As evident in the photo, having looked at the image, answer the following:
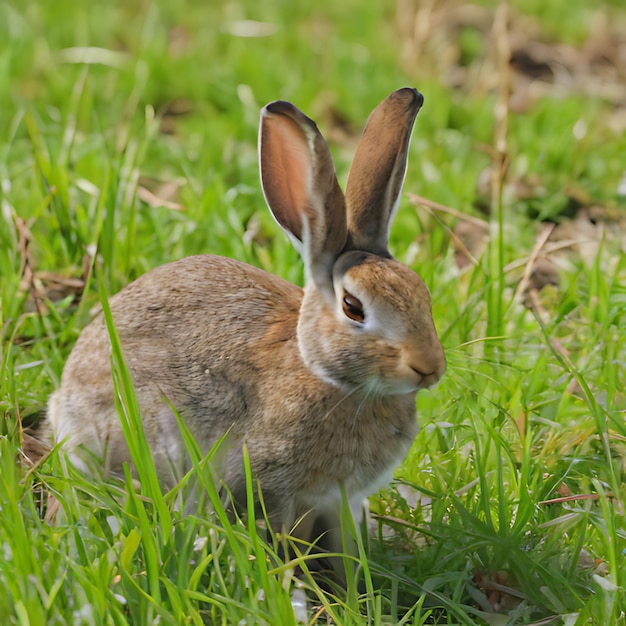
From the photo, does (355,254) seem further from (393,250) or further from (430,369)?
(393,250)

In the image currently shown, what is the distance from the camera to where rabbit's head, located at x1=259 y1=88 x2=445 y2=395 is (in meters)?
2.84

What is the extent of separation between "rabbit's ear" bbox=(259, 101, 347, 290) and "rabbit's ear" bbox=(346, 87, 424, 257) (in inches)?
3.1

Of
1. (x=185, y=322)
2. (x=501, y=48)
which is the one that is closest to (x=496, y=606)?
(x=185, y=322)

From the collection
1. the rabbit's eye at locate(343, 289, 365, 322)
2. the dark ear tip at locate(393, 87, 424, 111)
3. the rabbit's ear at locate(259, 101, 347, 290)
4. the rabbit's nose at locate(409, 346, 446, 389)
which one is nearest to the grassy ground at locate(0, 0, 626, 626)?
the rabbit's nose at locate(409, 346, 446, 389)

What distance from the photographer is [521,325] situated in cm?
409

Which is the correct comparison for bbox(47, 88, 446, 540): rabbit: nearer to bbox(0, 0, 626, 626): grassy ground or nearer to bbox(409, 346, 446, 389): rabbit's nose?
bbox(409, 346, 446, 389): rabbit's nose

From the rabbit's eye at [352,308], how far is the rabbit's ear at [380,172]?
22 cm

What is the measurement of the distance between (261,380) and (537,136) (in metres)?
3.31

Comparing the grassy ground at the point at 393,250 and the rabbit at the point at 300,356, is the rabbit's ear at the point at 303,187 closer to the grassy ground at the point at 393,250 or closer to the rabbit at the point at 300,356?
the rabbit at the point at 300,356

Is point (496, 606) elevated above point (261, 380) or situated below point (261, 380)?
below

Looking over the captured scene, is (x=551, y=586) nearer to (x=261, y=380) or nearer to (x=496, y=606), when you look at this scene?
(x=496, y=606)

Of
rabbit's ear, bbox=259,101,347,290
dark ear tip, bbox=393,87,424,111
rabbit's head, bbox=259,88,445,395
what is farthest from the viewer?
dark ear tip, bbox=393,87,424,111

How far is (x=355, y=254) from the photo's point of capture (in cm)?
304

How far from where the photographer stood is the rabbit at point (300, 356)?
9.58ft
